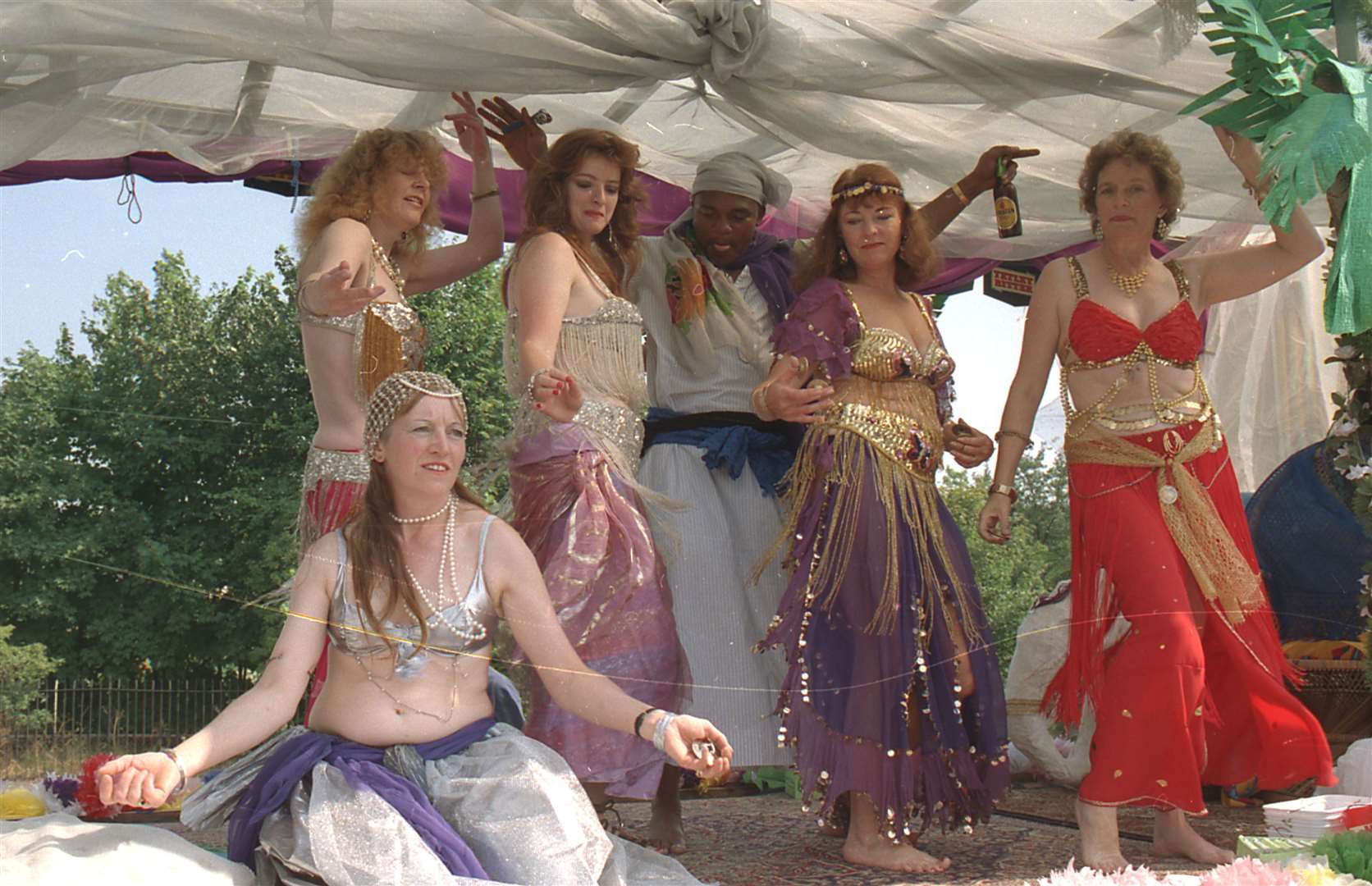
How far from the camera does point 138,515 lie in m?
2.81

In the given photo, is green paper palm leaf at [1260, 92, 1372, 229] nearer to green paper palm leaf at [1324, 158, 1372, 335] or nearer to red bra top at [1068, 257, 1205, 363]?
green paper palm leaf at [1324, 158, 1372, 335]

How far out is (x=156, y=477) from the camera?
2900 mm

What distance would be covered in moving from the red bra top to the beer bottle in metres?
0.30

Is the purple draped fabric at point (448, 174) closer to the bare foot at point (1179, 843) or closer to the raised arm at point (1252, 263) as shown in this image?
the raised arm at point (1252, 263)

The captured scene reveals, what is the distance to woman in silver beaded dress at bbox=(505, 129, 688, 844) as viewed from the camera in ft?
10.7

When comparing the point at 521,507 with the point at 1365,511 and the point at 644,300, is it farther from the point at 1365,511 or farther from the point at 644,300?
the point at 1365,511

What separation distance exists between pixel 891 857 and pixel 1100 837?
45 cm

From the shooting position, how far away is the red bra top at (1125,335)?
341cm

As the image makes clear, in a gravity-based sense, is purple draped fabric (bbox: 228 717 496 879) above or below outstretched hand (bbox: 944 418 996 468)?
below

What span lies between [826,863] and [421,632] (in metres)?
1.29

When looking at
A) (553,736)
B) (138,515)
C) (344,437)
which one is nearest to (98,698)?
(138,515)

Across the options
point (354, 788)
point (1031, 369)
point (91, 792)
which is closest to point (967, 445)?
point (1031, 369)

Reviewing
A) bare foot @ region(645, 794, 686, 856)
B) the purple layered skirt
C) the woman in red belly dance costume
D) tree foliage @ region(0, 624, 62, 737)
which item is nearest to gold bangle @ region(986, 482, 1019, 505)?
the woman in red belly dance costume

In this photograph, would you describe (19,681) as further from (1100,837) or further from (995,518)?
(1100,837)
